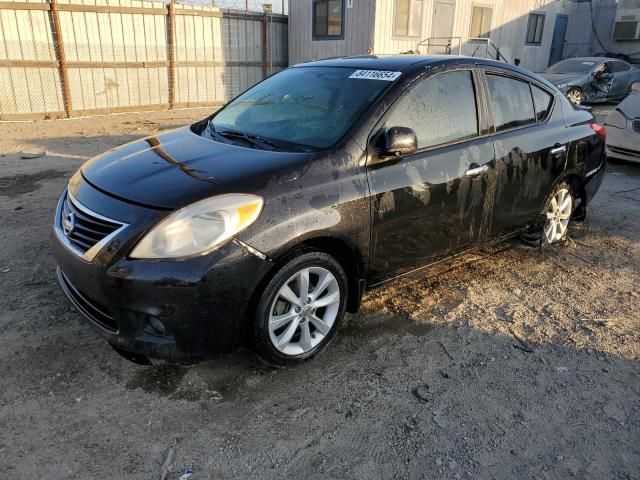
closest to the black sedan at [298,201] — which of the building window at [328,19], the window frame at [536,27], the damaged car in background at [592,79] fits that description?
the building window at [328,19]

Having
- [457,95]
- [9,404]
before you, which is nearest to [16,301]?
[9,404]

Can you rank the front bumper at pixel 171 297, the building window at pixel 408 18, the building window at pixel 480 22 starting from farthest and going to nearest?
the building window at pixel 480 22, the building window at pixel 408 18, the front bumper at pixel 171 297

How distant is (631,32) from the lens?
20.6 meters

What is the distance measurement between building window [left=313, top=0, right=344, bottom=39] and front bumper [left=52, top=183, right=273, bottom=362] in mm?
13831

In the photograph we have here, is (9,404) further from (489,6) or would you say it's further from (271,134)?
(489,6)

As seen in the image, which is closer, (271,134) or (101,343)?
(101,343)

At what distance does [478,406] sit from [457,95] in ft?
7.07

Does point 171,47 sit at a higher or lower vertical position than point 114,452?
higher

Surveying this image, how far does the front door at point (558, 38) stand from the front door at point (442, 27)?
23.1 ft

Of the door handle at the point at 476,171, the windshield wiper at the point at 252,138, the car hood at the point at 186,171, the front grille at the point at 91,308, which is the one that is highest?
the windshield wiper at the point at 252,138

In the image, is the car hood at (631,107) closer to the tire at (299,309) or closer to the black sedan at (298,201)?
the black sedan at (298,201)

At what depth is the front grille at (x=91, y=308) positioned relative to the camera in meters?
2.72

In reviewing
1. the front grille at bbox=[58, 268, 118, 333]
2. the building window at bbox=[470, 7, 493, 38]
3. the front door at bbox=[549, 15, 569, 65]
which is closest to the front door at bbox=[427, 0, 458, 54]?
the building window at bbox=[470, 7, 493, 38]

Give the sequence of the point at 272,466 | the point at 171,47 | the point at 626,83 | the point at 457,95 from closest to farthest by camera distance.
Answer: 1. the point at 272,466
2. the point at 457,95
3. the point at 171,47
4. the point at 626,83
